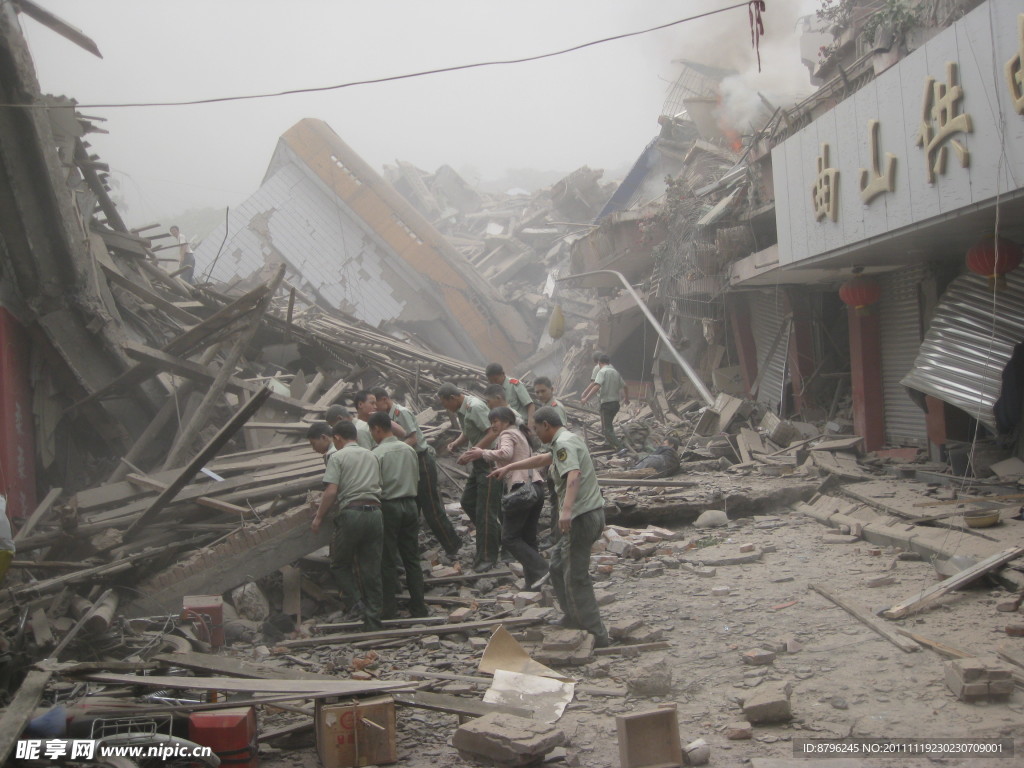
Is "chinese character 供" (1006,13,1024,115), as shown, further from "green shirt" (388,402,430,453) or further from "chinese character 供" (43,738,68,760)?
"chinese character 供" (43,738,68,760)

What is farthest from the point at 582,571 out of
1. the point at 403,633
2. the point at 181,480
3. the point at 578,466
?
the point at 181,480

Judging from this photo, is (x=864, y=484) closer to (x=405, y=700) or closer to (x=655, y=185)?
(x=405, y=700)

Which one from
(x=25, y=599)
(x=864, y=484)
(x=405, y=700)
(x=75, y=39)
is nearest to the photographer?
(x=405, y=700)

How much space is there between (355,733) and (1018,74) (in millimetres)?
6945

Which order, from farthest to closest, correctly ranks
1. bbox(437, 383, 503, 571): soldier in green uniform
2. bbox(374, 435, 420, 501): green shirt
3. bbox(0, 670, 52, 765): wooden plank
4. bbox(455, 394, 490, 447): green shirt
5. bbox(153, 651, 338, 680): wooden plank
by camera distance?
bbox(455, 394, 490, 447): green shirt < bbox(437, 383, 503, 571): soldier in green uniform < bbox(374, 435, 420, 501): green shirt < bbox(153, 651, 338, 680): wooden plank < bbox(0, 670, 52, 765): wooden plank

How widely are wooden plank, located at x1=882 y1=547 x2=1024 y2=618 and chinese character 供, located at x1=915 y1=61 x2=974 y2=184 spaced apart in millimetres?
3540

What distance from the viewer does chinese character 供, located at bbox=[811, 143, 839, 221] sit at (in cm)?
1023

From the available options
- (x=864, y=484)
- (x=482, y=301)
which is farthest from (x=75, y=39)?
(x=482, y=301)

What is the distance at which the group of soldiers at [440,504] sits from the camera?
6066 mm

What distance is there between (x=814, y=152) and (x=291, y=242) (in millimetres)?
17558

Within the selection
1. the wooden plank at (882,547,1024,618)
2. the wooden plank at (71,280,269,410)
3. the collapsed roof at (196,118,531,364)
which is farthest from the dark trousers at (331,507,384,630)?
the collapsed roof at (196,118,531,364)

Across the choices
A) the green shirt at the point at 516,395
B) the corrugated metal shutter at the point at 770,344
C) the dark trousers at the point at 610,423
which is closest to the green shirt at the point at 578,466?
the green shirt at the point at 516,395

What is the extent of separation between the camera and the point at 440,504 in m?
8.72

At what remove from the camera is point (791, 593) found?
6.94m
